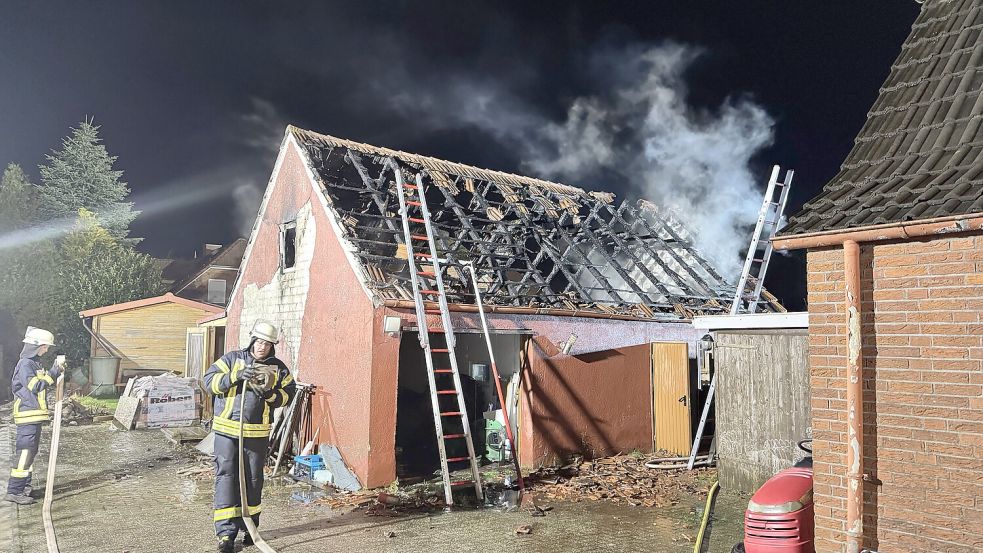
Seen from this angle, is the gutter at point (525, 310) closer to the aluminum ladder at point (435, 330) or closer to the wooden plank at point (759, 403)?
the aluminum ladder at point (435, 330)

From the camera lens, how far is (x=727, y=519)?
744 centimetres

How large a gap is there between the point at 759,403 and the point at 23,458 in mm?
9626

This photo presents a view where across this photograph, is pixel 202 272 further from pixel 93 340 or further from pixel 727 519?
pixel 727 519

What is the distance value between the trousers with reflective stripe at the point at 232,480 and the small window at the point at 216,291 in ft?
93.9

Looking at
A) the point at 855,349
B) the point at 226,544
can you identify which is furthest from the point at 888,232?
the point at 226,544

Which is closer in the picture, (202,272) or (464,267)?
(464,267)

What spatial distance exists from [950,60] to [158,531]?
8.49m

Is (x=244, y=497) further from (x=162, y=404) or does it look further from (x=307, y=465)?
(x=162, y=404)

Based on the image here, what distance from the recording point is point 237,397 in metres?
5.96

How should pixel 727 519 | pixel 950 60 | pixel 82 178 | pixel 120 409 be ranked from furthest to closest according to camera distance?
pixel 82 178 < pixel 120 409 < pixel 727 519 < pixel 950 60

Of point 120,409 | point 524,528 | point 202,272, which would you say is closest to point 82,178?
point 202,272

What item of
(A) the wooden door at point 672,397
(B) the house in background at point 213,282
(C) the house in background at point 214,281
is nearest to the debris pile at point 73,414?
(A) the wooden door at point 672,397

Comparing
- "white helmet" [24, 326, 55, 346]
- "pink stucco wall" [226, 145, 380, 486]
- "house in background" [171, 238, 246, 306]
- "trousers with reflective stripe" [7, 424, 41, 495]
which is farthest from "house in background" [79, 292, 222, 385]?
"trousers with reflective stripe" [7, 424, 41, 495]

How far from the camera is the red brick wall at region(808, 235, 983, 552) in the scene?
12.5ft
